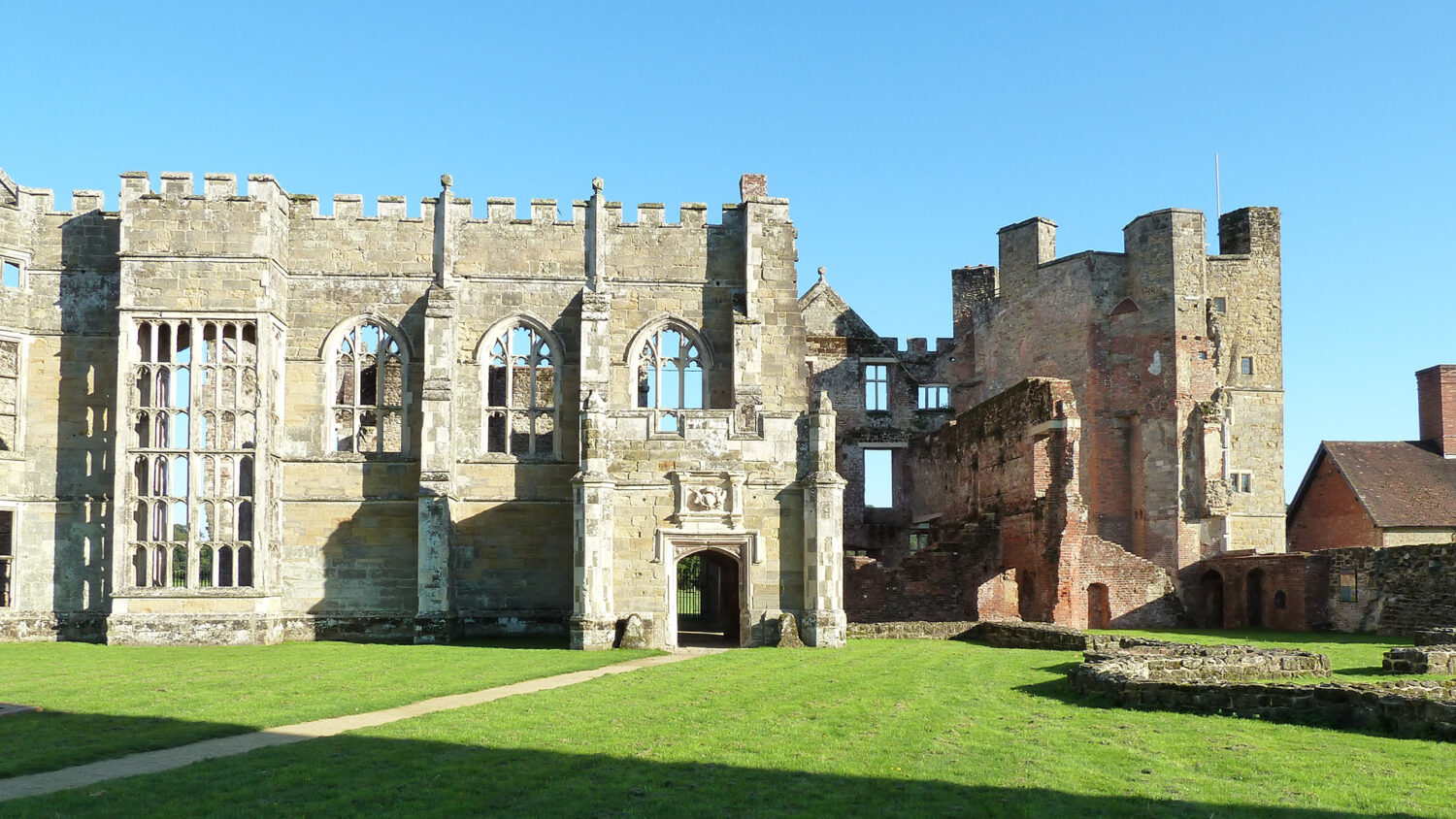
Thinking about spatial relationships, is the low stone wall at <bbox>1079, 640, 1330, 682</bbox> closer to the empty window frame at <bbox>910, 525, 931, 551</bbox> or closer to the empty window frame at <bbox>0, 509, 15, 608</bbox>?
the empty window frame at <bbox>910, 525, 931, 551</bbox>

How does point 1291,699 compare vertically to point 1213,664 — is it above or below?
above

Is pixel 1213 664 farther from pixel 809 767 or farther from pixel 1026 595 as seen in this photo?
pixel 1026 595

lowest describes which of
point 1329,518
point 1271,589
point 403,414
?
point 1271,589

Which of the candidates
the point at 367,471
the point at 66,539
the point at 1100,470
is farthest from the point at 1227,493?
the point at 66,539

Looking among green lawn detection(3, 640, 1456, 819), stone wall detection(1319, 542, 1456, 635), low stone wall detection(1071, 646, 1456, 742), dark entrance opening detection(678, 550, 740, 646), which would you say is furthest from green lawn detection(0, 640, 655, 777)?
stone wall detection(1319, 542, 1456, 635)

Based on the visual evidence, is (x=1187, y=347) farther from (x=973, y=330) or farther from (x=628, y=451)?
(x=628, y=451)

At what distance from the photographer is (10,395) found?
28109mm

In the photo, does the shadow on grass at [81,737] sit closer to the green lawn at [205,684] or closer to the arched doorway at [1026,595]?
the green lawn at [205,684]

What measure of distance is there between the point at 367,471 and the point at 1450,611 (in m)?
23.5

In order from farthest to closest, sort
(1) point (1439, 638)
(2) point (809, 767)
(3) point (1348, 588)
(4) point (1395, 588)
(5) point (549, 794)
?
(3) point (1348, 588), (4) point (1395, 588), (1) point (1439, 638), (2) point (809, 767), (5) point (549, 794)

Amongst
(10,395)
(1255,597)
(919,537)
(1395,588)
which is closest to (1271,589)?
(1255,597)

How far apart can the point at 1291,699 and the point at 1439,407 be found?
3343 centimetres

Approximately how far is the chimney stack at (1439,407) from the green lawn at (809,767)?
1286 inches

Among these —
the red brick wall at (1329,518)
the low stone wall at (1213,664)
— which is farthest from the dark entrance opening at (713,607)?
the red brick wall at (1329,518)
